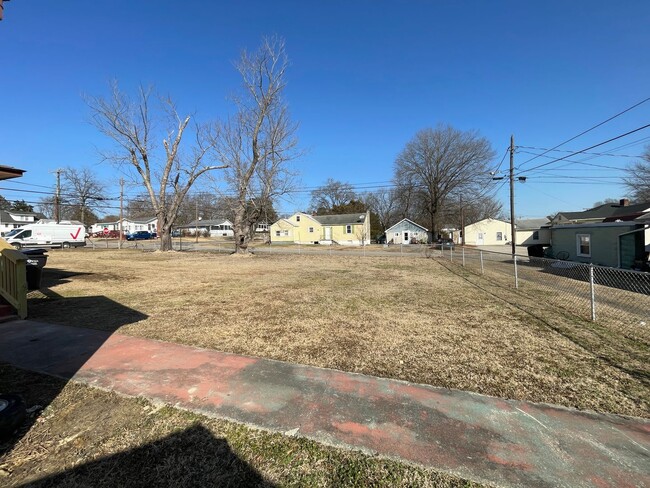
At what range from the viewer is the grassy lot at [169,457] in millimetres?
2049

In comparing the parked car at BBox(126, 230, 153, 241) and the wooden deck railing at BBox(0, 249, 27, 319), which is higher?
the parked car at BBox(126, 230, 153, 241)

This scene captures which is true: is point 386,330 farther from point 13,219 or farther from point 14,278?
point 13,219

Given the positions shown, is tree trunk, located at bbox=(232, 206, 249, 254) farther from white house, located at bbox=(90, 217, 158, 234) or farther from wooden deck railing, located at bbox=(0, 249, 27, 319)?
white house, located at bbox=(90, 217, 158, 234)

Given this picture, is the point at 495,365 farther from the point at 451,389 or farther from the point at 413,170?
the point at 413,170

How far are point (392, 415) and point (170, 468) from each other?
169cm

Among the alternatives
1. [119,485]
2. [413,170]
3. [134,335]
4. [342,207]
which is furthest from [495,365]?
[342,207]

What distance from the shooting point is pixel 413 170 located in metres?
47.4

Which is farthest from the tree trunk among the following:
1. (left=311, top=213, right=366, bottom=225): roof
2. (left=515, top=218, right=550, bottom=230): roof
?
(left=515, top=218, right=550, bottom=230): roof

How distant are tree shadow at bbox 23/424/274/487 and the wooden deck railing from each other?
5.31 metres

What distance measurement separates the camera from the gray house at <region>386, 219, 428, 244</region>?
49.7 m

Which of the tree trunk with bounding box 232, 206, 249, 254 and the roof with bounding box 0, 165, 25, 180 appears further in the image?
the tree trunk with bounding box 232, 206, 249, 254

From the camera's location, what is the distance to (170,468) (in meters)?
2.16

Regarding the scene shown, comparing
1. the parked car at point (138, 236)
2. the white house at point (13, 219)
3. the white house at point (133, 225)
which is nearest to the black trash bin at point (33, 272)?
the parked car at point (138, 236)

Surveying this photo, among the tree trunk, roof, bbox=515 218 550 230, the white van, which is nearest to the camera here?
the tree trunk
